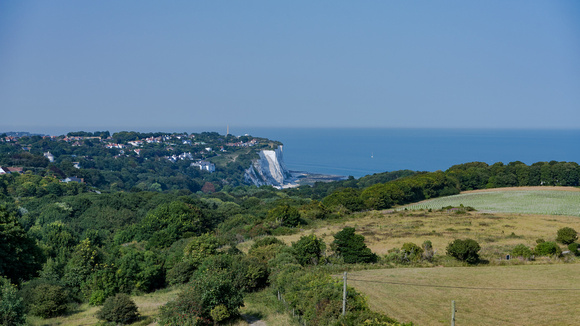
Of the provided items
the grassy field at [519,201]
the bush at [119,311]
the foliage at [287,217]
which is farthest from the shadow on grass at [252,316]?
the grassy field at [519,201]

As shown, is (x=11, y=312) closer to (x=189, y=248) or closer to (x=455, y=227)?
(x=189, y=248)

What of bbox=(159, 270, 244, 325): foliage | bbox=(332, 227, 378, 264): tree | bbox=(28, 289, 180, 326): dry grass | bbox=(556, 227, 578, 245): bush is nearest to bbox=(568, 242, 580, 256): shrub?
bbox=(556, 227, 578, 245): bush

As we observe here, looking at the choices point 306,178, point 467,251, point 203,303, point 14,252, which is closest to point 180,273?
point 14,252

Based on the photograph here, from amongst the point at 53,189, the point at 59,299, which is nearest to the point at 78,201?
the point at 53,189

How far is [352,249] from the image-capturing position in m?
24.7

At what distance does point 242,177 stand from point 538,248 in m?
122

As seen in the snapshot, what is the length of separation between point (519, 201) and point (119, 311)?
1772 inches

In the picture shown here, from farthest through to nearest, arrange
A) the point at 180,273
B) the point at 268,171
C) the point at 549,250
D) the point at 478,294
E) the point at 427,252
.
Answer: the point at 268,171
the point at 427,252
the point at 549,250
the point at 180,273
the point at 478,294

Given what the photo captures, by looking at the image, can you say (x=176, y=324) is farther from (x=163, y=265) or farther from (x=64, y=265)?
(x=64, y=265)

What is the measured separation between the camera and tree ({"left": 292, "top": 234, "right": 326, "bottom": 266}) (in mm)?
23472

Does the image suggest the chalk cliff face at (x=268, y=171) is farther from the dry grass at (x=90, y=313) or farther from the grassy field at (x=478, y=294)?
the dry grass at (x=90, y=313)

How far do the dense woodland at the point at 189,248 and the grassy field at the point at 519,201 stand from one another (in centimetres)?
439

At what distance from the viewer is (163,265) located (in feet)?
80.6

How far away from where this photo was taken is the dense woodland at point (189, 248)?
48.1 feet
